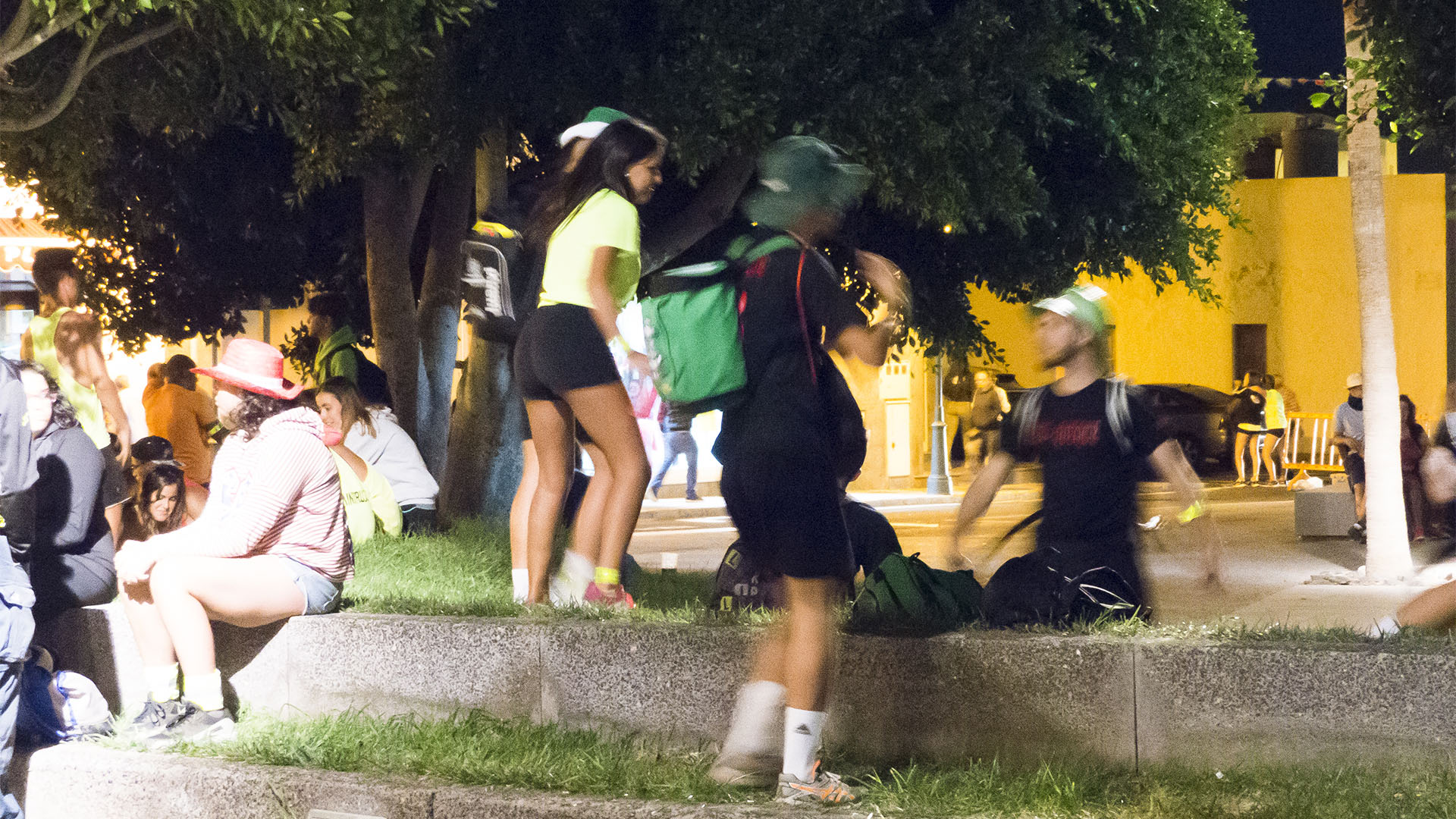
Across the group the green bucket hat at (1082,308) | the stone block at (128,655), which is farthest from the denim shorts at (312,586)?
the green bucket hat at (1082,308)

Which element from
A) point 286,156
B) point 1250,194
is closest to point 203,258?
point 286,156

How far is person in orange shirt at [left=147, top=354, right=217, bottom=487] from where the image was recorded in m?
10.5

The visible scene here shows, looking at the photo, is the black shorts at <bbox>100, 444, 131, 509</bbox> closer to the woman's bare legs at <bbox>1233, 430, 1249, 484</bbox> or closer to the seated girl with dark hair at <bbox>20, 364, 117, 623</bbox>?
the seated girl with dark hair at <bbox>20, 364, 117, 623</bbox>

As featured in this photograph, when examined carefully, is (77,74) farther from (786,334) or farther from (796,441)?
(796,441)

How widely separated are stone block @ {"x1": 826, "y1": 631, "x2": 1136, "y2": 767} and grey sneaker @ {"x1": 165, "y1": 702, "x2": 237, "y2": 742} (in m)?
2.19

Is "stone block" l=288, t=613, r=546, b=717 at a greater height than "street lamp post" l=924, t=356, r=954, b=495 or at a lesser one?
lesser

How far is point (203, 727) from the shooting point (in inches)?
213

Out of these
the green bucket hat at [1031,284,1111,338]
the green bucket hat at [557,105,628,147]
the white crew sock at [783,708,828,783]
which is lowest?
the white crew sock at [783,708,828,783]

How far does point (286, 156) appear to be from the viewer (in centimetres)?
1287

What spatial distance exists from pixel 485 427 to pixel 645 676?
6.03 m

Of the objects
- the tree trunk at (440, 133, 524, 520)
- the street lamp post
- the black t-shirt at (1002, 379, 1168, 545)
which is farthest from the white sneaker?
the street lamp post

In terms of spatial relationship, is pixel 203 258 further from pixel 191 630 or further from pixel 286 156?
pixel 191 630

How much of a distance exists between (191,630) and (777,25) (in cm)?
560

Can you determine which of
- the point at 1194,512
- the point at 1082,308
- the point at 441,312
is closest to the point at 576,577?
the point at 1082,308
